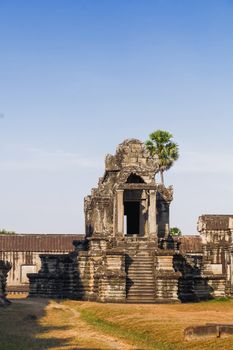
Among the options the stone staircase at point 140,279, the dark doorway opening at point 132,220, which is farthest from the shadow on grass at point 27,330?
the dark doorway opening at point 132,220

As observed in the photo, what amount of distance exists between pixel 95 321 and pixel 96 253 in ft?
34.9

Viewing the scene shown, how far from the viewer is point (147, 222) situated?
39031 mm

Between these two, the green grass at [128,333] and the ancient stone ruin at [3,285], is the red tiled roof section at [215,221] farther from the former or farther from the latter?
the green grass at [128,333]

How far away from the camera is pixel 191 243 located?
62312mm

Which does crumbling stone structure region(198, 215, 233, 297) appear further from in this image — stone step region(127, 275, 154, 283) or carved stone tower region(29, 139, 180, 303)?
stone step region(127, 275, 154, 283)

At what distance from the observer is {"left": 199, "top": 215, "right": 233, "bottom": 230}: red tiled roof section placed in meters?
58.2

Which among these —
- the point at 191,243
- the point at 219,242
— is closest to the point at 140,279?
the point at 219,242

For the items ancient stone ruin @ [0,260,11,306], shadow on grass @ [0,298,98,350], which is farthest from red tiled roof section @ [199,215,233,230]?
shadow on grass @ [0,298,98,350]

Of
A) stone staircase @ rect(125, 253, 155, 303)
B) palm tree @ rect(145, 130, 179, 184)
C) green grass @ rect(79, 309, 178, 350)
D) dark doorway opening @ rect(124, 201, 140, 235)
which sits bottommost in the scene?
green grass @ rect(79, 309, 178, 350)

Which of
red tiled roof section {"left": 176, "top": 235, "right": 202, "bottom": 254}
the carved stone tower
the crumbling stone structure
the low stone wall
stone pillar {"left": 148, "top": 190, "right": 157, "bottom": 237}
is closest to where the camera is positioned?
the low stone wall

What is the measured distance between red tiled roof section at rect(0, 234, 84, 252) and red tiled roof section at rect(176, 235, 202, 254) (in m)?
9.81

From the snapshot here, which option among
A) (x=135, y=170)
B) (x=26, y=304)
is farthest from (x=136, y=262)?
(x=26, y=304)

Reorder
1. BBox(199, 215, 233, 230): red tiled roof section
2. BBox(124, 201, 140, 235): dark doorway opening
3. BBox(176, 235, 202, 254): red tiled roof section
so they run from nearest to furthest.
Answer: BBox(124, 201, 140, 235): dark doorway opening, BBox(199, 215, 233, 230): red tiled roof section, BBox(176, 235, 202, 254): red tiled roof section

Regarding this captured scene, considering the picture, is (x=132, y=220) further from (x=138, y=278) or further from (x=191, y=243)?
(x=191, y=243)
